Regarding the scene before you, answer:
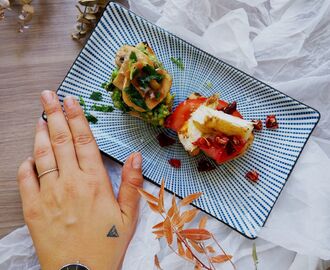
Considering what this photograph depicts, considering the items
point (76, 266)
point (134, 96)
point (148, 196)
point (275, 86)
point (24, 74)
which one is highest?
point (275, 86)

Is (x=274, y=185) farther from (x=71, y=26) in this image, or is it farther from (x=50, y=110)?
(x=71, y=26)

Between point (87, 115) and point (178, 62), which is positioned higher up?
point (178, 62)

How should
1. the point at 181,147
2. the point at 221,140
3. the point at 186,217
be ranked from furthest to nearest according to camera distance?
the point at 181,147 → the point at 221,140 → the point at 186,217

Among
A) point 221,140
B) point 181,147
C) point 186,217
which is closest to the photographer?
point 186,217

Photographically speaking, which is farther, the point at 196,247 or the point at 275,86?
the point at 275,86

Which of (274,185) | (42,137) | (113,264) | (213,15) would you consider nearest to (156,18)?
(213,15)

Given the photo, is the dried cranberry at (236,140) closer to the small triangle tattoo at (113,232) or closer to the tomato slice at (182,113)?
the tomato slice at (182,113)

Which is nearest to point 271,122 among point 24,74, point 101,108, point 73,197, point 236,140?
point 236,140

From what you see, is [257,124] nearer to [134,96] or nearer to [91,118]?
[134,96]

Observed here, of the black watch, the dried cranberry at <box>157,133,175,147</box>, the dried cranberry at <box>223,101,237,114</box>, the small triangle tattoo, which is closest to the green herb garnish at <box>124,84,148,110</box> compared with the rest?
the dried cranberry at <box>157,133,175,147</box>
